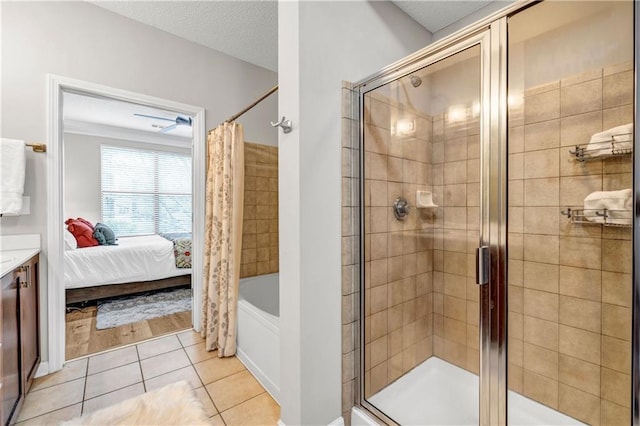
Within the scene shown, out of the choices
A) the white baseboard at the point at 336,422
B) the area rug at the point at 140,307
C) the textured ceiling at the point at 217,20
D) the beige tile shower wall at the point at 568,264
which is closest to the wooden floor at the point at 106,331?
the area rug at the point at 140,307

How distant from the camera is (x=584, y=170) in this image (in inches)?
57.1

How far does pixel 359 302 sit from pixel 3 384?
5.54 feet

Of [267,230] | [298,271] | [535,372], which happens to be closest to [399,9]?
[298,271]

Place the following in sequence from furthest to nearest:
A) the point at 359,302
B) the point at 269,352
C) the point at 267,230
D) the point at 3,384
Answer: the point at 267,230, the point at 269,352, the point at 359,302, the point at 3,384

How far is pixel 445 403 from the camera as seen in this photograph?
165 centimetres

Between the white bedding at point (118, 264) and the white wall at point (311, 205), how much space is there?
119 inches

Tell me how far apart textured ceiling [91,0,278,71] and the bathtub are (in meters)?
2.11

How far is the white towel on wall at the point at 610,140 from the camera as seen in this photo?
126 cm

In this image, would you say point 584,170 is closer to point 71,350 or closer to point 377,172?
point 377,172

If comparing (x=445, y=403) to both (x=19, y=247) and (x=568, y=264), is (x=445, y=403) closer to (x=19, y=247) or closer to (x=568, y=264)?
(x=568, y=264)

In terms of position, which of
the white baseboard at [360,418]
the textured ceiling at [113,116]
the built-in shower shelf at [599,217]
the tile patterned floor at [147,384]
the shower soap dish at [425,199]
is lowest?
the tile patterned floor at [147,384]

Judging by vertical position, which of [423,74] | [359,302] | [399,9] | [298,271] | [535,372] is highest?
[399,9]

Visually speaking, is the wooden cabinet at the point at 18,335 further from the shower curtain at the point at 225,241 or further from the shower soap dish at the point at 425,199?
the shower soap dish at the point at 425,199

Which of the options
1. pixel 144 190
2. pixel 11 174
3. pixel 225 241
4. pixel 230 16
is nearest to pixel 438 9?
pixel 230 16
